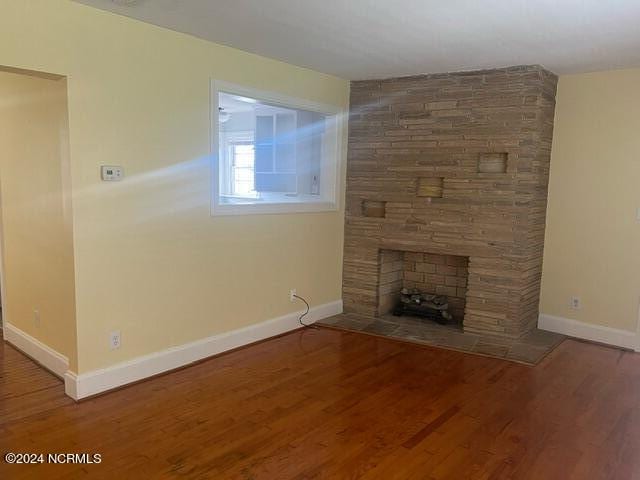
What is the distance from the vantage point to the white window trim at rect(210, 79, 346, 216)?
377cm

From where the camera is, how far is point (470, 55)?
149 inches

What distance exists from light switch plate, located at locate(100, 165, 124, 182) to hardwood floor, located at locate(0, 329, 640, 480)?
1.37 meters

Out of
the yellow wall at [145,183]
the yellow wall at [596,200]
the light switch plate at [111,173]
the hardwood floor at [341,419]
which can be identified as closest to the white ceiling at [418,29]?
the yellow wall at [145,183]

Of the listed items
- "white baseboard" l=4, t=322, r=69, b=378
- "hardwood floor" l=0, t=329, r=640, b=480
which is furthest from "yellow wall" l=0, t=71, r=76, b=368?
"hardwood floor" l=0, t=329, r=640, b=480

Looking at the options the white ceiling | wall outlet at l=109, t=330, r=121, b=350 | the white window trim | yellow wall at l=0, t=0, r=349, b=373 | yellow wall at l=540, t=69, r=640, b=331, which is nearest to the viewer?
the white ceiling

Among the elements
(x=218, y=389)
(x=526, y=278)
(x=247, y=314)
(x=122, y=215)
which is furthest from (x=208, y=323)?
(x=526, y=278)

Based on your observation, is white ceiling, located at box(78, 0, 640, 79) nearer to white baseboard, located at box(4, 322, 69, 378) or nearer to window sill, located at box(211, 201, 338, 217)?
window sill, located at box(211, 201, 338, 217)

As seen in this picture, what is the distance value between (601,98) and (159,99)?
3648 mm

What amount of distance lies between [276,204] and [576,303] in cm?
289

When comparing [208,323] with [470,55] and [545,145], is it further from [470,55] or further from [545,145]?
[545,145]

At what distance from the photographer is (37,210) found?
3.42m

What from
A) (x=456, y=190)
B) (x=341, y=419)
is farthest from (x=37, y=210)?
(x=456, y=190)

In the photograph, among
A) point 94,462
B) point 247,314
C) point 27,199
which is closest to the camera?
point 94,462

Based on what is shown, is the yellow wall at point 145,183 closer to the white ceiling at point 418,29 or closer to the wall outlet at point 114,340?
the wall outlet at point 114,340
